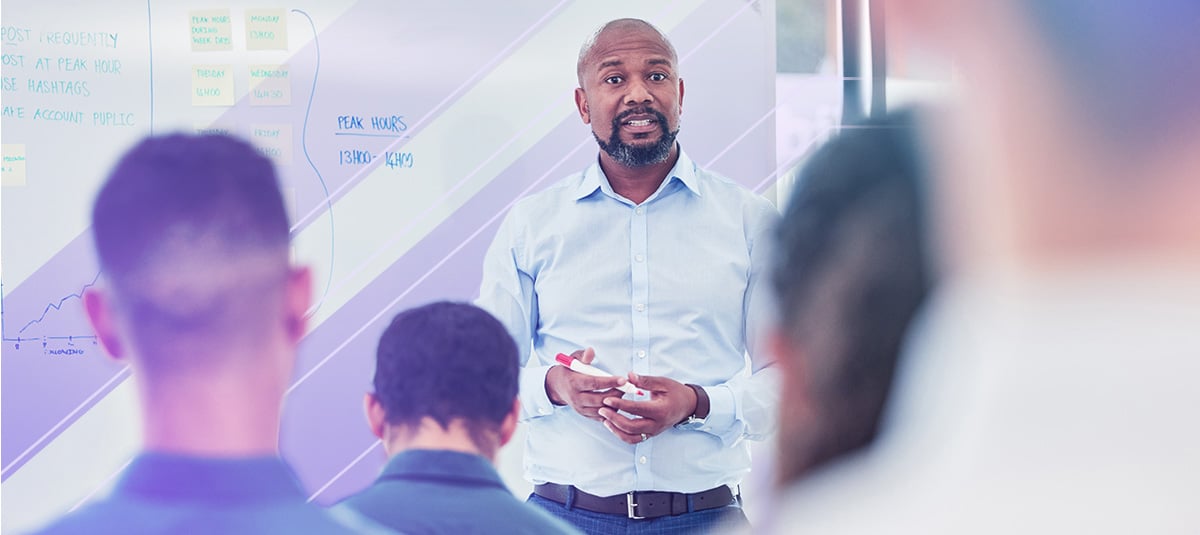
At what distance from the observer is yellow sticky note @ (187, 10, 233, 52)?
2768mm

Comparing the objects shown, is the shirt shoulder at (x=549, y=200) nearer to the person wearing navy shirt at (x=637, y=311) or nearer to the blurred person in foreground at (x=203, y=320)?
the person wearing navy shirt at (x=637, y=311)

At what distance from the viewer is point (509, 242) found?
230cm

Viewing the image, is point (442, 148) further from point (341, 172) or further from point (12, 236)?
point (12, 236)

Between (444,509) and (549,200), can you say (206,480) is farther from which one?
(549,200)

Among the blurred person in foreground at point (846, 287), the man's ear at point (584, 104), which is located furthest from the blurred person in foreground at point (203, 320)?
the man's ear at point (584, 104)

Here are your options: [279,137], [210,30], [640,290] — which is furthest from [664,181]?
[210,30]

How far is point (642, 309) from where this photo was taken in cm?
220

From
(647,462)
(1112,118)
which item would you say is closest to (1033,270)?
(1112,118)

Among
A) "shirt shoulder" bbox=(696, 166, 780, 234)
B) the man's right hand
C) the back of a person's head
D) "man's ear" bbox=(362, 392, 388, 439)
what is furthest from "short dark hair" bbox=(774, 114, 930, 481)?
"shirt shoulder" bbox=(696, 166, 780, 234)

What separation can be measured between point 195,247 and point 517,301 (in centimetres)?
103

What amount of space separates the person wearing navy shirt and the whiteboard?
455mm

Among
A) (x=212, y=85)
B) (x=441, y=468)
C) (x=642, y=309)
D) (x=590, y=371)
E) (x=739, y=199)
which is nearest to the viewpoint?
(x=441, y=468)

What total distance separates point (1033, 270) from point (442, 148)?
8.04 feet

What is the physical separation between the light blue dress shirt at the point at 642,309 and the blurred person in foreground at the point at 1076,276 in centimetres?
162
